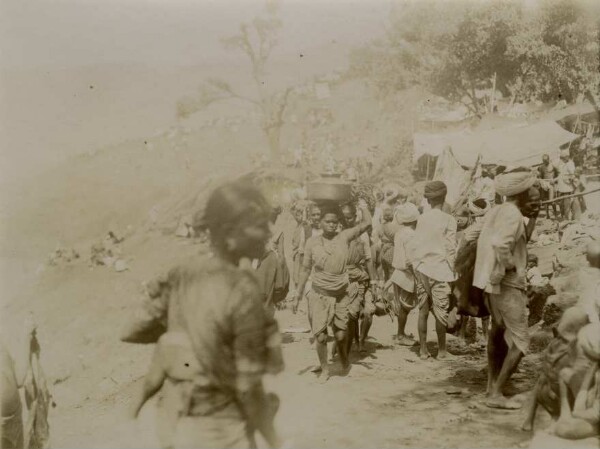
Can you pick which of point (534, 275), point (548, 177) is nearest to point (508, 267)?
point (534, 275)

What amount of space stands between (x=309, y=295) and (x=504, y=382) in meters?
1.88

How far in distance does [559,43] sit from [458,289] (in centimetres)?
716

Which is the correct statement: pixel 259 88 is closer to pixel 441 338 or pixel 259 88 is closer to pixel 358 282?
pixel 358 282

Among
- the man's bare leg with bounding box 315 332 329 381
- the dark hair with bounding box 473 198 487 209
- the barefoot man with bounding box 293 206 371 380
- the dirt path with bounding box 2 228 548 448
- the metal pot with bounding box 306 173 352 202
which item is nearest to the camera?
the dirt path with bounding box 2 228 548 448

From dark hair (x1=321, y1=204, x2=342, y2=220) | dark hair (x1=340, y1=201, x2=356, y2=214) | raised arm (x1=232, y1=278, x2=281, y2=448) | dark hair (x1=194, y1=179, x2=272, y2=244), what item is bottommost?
dark hair (x1=340, y1=201, x2=356, y2=214)

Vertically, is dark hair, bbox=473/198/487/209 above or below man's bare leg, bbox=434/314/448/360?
above

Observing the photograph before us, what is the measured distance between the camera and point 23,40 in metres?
5.35

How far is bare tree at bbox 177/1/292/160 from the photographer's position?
17.7ft

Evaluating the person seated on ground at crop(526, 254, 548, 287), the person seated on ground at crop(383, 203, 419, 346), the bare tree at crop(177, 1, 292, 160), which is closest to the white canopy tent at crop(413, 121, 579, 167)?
the person seated on ground at crop(526, 254, 548, 287)

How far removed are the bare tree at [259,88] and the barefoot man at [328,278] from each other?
172 cm

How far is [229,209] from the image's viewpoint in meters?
2.60

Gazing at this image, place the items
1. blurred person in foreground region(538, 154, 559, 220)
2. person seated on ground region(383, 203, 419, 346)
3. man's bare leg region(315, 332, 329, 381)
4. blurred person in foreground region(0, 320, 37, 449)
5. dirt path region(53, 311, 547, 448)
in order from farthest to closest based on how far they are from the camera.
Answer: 1. blurred person in foreground region(538, 154, 559, 220)
2. person seated on ground region(383, 203, 419, 346)
3. man's bare leg region(315, 332, 329, 381)
4. blurred person in foreground region(0, 320, 37, 449)
5. dirt path region(53, 311, 547, 448)

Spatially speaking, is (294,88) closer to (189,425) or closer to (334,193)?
(334,193)

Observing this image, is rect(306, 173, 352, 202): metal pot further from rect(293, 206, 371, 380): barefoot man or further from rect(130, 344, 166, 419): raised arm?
rect(130, 344, 166, 419): raised arm
